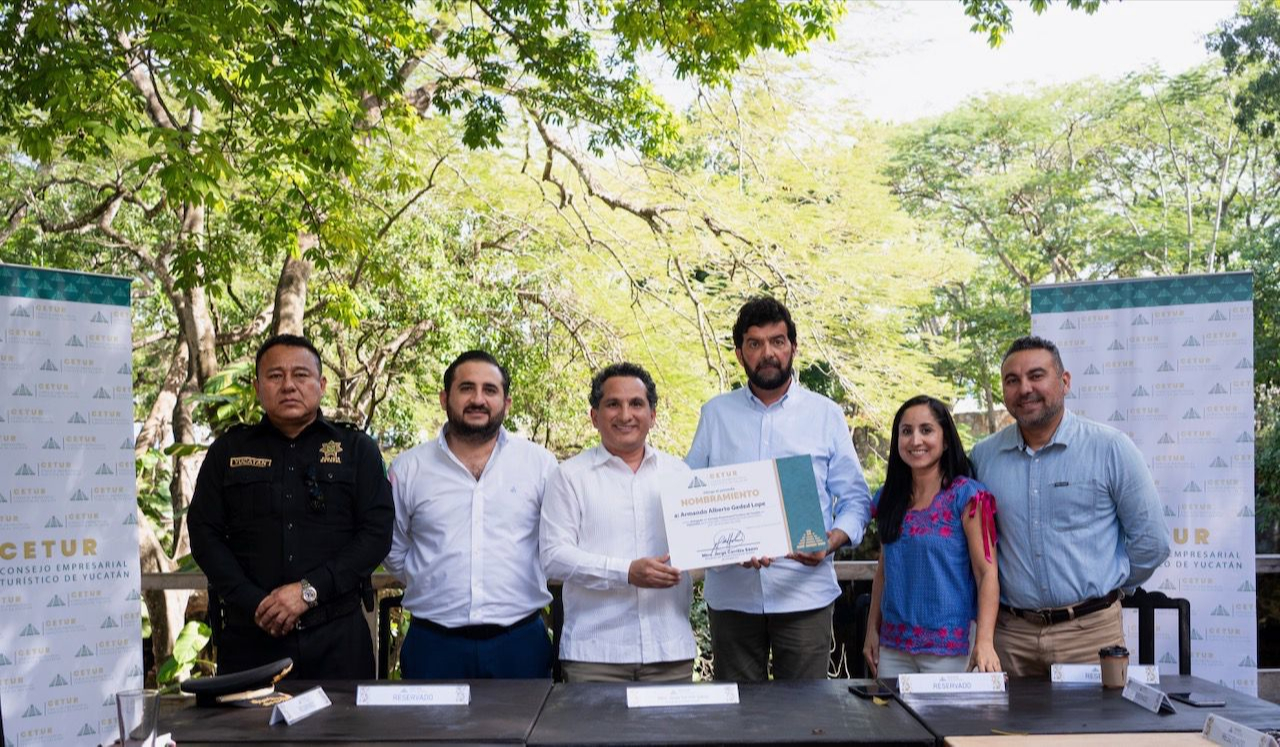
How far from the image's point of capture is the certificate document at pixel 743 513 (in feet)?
10.5

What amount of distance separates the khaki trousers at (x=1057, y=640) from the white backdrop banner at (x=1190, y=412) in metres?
1.33

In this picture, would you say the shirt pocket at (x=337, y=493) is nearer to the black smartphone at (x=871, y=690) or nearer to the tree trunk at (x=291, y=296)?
the black smartphone at (x=871, y=690)

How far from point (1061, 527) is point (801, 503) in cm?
84

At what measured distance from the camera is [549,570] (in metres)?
3.38

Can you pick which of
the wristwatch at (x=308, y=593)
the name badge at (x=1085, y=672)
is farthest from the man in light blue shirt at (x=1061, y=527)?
the wristwatch at (x=308, y=593)

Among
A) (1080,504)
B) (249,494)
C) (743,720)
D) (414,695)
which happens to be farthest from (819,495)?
(249,494)

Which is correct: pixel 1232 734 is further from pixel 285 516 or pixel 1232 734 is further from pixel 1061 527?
pixel 285 516

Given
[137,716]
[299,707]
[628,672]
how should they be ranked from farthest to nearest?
[628,672]
[299,707]
[137,716]

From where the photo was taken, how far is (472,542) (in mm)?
3500

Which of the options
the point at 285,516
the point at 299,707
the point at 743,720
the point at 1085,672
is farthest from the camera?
the point at 285,516

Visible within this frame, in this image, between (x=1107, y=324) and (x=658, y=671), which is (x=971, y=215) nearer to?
(x=1107, y=324)

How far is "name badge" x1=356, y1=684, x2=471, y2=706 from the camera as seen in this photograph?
2799mm

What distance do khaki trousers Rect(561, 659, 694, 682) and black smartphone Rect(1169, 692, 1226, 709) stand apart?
136cm

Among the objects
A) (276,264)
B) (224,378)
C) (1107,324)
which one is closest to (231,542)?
(1107,324)
